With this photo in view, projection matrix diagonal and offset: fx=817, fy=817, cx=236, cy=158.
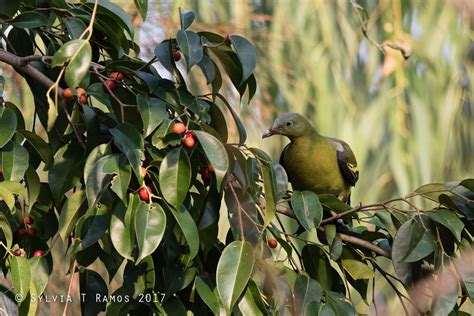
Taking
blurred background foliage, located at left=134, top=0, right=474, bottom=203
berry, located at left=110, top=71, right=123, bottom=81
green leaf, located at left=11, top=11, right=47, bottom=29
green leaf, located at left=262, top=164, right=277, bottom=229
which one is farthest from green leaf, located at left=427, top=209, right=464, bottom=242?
blurred background foliage, located at left=134, top=0, right=474, bottom=203

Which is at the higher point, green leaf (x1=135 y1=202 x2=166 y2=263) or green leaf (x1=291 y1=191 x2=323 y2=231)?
green leaf (x1=135 y1=202 x2=166 y2=263)

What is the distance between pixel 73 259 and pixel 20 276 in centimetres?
12

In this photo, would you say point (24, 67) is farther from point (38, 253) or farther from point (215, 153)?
point (215, 153)

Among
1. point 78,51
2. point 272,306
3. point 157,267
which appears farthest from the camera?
Answer: point 157,267

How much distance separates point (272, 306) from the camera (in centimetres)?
160

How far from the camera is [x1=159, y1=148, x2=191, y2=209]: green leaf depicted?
4.91ft

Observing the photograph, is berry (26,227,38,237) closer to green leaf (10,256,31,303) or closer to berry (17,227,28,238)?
berry (17,227,28,238)

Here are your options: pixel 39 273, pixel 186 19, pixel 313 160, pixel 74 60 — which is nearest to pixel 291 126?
pixel 313 160

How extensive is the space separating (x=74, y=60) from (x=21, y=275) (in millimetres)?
418

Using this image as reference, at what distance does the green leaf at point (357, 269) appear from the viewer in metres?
1.86

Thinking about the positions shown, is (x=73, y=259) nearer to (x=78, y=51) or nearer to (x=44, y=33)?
(x=78, y=51)

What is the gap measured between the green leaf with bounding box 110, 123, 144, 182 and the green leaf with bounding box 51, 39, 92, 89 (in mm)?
123

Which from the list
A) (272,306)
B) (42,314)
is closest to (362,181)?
(42,314)

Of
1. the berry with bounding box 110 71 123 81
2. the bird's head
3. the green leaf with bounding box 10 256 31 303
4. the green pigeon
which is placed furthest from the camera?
the bird's head
